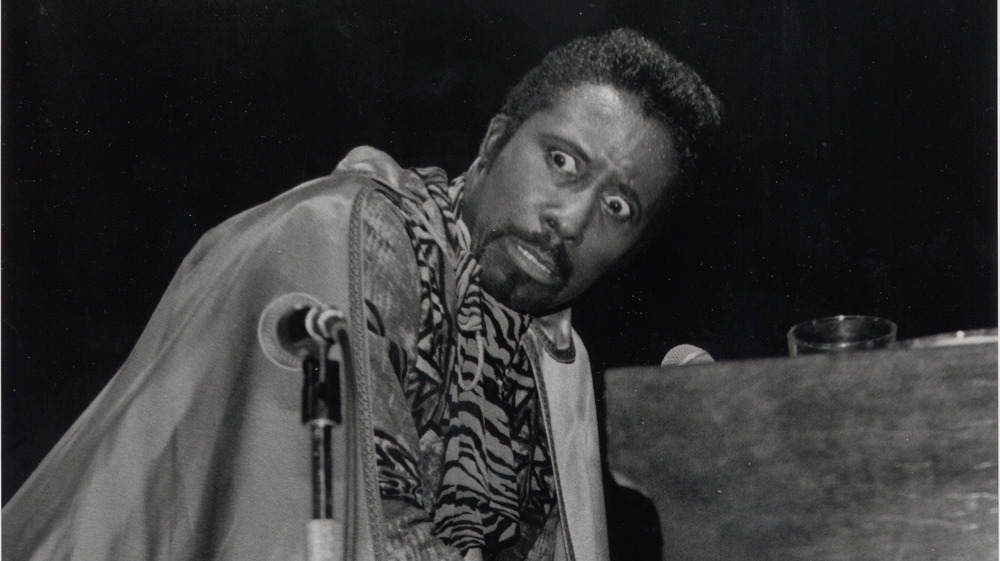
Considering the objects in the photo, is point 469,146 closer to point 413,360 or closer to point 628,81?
point 628,81

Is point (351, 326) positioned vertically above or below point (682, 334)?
below

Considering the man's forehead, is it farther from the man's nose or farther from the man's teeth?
the man's teeth

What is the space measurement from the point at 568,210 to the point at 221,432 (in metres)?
0.79

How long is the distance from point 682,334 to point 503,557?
616 mm

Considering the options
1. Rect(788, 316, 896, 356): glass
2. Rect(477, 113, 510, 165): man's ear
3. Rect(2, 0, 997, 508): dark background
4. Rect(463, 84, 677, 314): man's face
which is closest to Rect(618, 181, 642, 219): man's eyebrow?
Rect(463, 84, 677, 314): man's face

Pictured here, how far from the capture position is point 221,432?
1.98 m

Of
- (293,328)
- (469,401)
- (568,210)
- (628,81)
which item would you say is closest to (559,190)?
(568,210)

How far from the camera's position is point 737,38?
259cm

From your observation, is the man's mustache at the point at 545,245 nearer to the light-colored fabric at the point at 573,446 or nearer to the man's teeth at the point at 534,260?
the man's teeth at the point at 534,260

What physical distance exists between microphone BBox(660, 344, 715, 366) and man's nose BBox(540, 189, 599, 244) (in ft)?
1.22

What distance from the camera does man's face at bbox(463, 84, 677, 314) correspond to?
2.37 m

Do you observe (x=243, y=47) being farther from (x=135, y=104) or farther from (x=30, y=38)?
(x=30, y=38)

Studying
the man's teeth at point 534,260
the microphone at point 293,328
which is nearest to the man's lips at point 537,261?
the man's teeth at point 534,260

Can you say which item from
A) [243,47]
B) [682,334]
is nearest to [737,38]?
[682,334]
